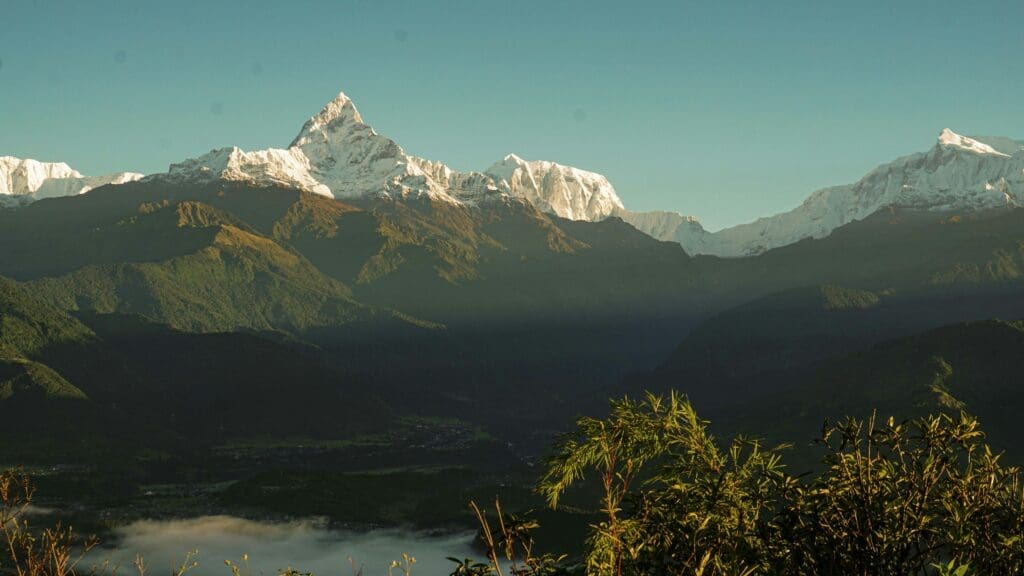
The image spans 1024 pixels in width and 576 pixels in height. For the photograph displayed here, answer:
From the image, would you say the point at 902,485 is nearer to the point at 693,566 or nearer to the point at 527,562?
the point at 693,566

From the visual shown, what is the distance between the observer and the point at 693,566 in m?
33.9

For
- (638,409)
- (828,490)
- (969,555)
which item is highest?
(638,409)

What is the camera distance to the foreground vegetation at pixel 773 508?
34656mm

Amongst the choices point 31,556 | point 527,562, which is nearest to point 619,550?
point 527,562

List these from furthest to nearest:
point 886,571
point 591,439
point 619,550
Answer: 1. point 591,439
2. point 886,571
3. point 619,550

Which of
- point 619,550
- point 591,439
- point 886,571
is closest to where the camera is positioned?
point 619,550

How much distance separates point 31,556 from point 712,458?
826 inches

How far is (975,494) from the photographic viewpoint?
38.5 metres

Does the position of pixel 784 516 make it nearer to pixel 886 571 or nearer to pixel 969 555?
pixel 886 571

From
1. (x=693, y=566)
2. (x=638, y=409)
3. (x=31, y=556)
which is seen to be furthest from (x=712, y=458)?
(x=31, y=556)

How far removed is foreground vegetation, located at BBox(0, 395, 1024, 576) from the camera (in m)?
34.7

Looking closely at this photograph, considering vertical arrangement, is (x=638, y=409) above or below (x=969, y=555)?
above

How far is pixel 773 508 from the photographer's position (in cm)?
3922

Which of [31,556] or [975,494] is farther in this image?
[975,494]
